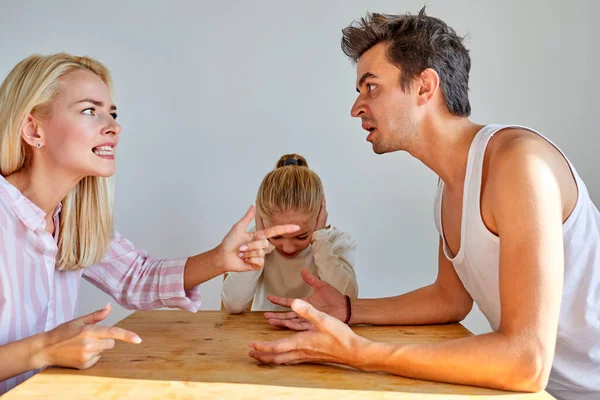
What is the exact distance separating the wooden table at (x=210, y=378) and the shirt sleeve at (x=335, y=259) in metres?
0.82

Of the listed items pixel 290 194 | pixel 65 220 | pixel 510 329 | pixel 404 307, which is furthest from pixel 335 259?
pixel 510 329

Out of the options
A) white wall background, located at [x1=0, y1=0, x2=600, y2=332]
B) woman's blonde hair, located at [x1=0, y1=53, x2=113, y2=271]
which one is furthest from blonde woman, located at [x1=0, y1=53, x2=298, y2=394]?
white wall background, located at [x1=0, y1=0, x2=600, y2=332]

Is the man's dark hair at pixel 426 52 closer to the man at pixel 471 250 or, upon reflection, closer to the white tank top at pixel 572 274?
the man at pixel 471 250

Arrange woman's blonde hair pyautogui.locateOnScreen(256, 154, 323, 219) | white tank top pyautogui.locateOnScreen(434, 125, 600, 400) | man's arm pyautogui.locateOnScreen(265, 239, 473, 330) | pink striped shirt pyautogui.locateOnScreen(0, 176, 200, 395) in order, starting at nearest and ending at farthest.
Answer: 1. white tank top pyautogui.locateOnScreen(434, 125, 600, 400)
2. pink striped shirt pyautogui.locateOnScreen(0, 176, 200, 395)
3. man's arm pyautogui.locateOnScreen(265, 239, 473, 330)
4. woman's blonde hair pyautogui.locateOnScreen(256, 154, 323, 219)

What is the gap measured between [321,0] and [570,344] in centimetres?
213

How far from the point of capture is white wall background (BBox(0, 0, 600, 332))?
9.48 ft

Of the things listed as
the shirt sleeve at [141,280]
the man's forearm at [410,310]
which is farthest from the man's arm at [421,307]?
the shirt sleeve at [141,280]

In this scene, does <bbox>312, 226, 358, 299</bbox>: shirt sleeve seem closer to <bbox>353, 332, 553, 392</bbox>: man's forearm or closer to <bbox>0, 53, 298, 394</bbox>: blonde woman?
<bbox>0, 53, 298, 394</bbox>: blonde woman

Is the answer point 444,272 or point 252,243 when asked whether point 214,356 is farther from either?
point 444,272

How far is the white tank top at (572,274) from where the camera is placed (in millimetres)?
1310

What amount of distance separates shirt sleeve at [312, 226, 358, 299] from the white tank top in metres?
0.86

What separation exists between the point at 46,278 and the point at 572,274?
1.25 meters

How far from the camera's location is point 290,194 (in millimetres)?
2186

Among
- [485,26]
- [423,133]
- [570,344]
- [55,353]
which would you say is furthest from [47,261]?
[485,26]
